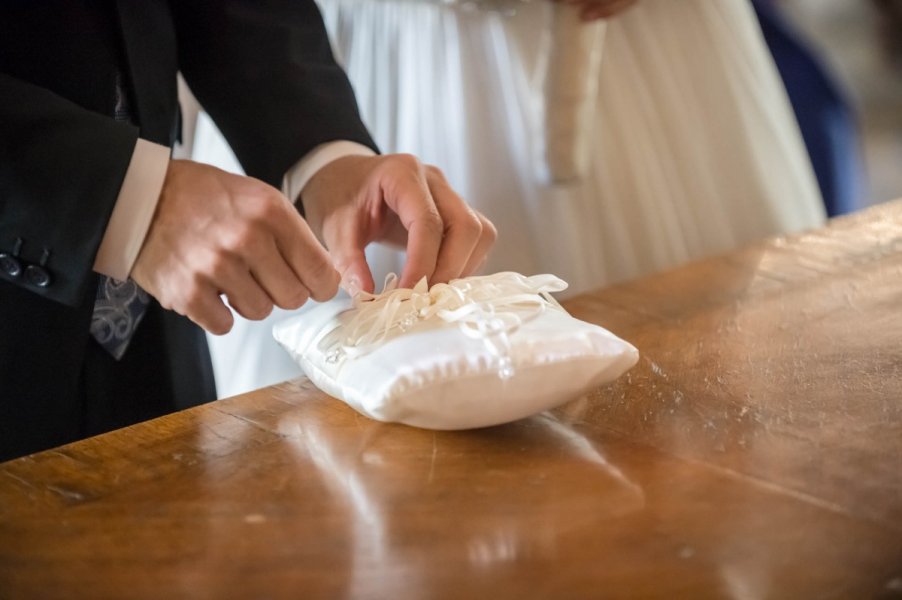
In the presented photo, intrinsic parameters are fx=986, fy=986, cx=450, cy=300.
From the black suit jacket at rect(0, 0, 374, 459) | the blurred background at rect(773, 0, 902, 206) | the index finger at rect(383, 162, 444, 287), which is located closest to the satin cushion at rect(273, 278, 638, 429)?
the index finger at rect(383, 162, 444, 287)

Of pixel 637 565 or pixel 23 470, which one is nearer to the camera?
pixel 637 565

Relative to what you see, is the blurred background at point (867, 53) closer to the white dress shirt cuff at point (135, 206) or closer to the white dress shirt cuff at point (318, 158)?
the white dress shirt cuff at point (318, 158)

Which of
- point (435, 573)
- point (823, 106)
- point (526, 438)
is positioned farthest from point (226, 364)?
point (823, 106)

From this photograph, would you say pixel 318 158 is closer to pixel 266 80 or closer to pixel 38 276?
pixel 266 80

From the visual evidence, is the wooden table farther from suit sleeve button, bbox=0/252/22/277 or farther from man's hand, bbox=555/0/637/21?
man's hand, bbox=555/0/637/21

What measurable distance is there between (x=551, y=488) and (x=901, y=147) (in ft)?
13.8

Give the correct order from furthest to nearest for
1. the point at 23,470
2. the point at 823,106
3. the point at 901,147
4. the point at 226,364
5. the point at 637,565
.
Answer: the point at 901,147, the point at 823,106, the point at 226,364, the point at 23,470, the point at 637,565

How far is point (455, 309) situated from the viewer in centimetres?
66

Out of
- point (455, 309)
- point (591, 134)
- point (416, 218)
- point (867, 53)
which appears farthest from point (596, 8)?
point (867, 53)

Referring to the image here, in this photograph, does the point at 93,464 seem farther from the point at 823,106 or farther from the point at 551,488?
the point at 823,106

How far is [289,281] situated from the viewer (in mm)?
692

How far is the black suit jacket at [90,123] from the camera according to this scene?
67cm

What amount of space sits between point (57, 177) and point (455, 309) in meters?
0.28

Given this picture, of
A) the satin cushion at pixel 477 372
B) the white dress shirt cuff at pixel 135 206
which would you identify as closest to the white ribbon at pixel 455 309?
the satin cushion at pixel 477 372
